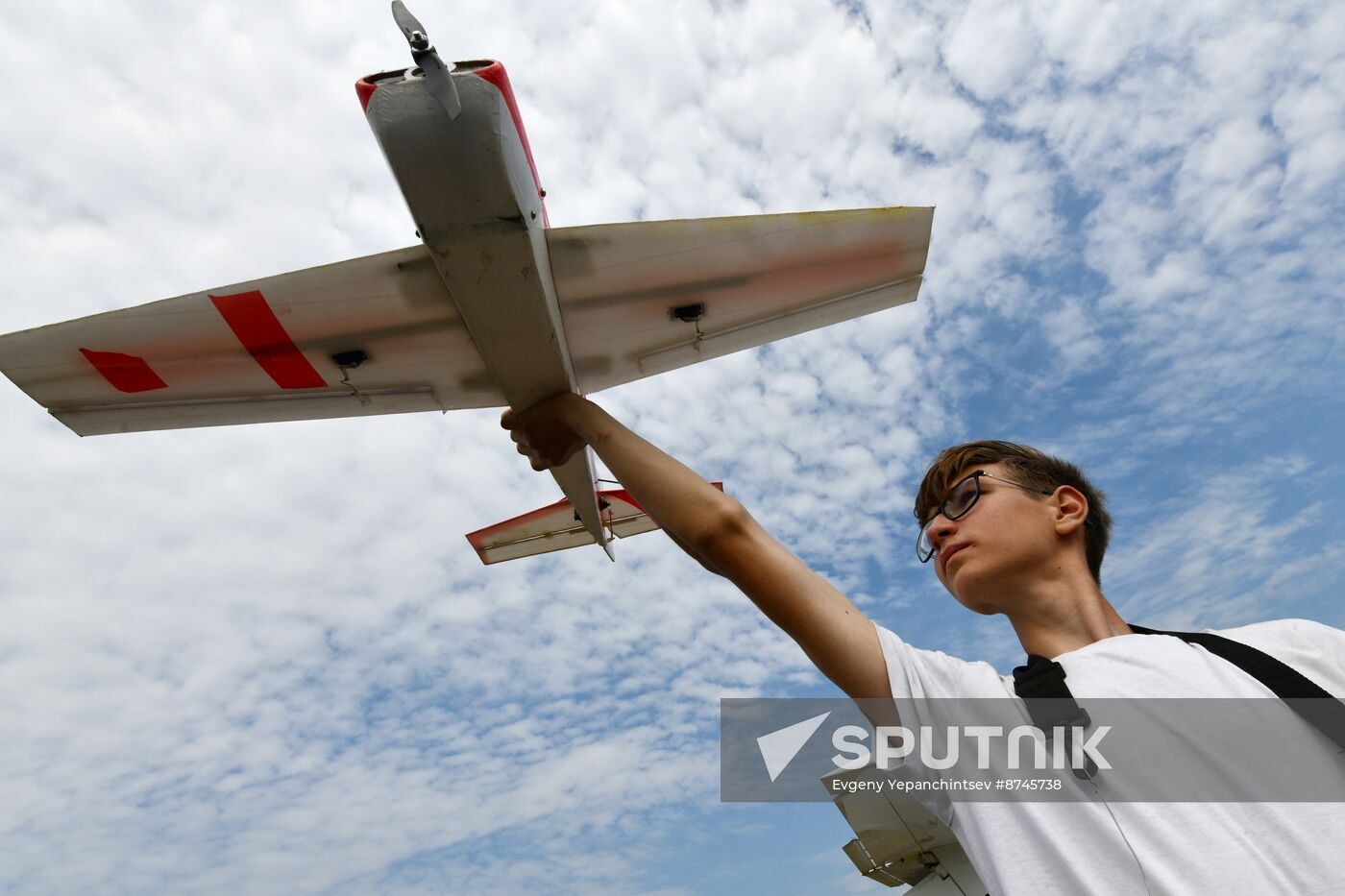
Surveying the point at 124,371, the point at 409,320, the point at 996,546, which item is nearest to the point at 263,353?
the point at 124,371

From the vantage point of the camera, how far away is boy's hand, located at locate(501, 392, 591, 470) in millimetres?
2848

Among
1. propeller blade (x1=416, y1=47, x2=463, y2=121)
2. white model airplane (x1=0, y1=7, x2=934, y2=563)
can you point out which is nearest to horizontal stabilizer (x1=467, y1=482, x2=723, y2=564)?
white model airplane (x1=0, y1=7, x2=934, y2=563)

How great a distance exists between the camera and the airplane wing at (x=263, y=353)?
523cm

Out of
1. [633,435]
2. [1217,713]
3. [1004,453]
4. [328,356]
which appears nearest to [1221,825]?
[1217,713]

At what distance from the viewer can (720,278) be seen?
5.87 meters

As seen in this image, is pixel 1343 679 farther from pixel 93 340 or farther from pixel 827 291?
pixel 93 340

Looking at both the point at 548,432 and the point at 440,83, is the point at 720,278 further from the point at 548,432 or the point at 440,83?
the point at 548,432

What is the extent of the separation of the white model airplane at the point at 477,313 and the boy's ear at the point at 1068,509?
10.4 feet

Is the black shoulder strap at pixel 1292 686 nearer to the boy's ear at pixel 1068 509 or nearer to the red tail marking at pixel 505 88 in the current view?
the boy's ear at pixel 1068 509

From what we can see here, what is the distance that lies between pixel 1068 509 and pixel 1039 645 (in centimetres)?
51

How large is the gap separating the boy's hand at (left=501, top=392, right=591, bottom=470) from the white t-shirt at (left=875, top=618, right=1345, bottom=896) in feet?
4.92

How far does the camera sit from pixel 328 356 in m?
5.64

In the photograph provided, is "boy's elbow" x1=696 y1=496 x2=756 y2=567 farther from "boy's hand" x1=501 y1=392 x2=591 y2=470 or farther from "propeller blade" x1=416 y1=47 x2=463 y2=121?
"propeller blade" x1=416 y1=47 x2=463 y2=121

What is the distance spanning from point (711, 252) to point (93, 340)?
4555 mm
